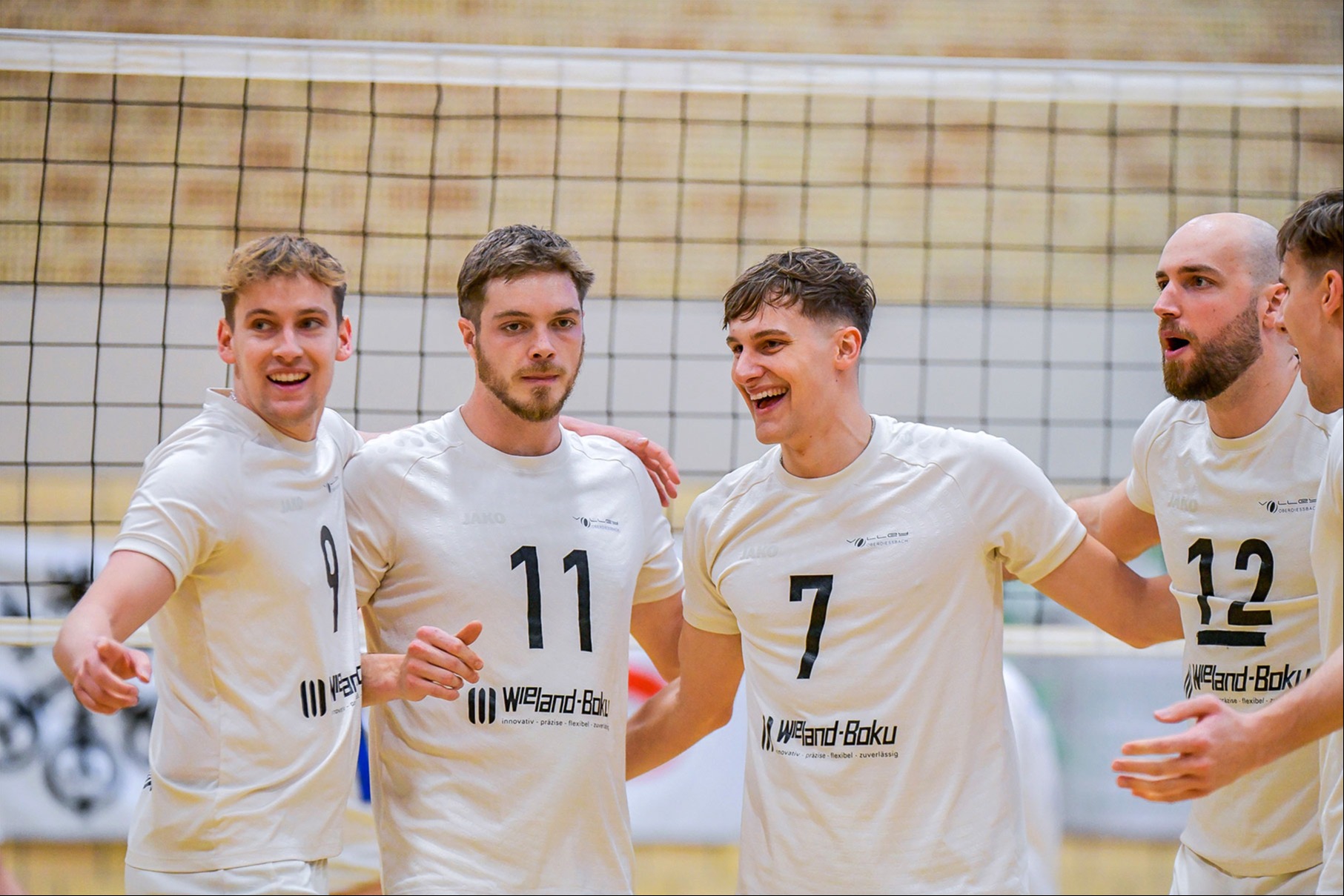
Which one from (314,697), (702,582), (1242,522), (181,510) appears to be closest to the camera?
(181,510)

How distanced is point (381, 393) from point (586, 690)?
5.24 meters

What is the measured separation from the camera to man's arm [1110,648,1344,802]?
219 cm

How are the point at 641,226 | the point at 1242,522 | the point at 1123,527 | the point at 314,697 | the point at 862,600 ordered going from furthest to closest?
1. the point at 641,226
2. the point at 1123,527
3. the point at 1242,522
4. the point at 862,600
5. the point at 314,697

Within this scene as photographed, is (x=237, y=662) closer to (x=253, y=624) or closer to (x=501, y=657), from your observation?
(x=253, y=624)

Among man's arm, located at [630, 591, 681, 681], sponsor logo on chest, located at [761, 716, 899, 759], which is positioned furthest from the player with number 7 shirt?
man's arm, located at [630, 591, 681, 681]

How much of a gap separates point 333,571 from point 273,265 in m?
0.71

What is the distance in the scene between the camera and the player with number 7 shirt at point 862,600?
9.28ft

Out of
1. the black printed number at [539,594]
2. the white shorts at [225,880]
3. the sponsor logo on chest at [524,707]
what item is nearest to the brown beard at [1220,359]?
the black printed number at [539,594]

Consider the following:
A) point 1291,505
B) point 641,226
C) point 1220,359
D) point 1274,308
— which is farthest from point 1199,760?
point 641,226

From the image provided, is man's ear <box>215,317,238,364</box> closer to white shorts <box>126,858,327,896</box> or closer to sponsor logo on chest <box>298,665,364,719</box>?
sponsor logo on chest <box>298,665,364,719</box>

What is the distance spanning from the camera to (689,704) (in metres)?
3.28

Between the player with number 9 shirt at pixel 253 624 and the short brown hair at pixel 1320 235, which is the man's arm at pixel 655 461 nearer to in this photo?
the player with number 9 shirt at pixel 253 624

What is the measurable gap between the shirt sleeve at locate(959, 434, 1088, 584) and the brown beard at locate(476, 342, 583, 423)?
998 mm

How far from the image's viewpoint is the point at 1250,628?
3.00m
